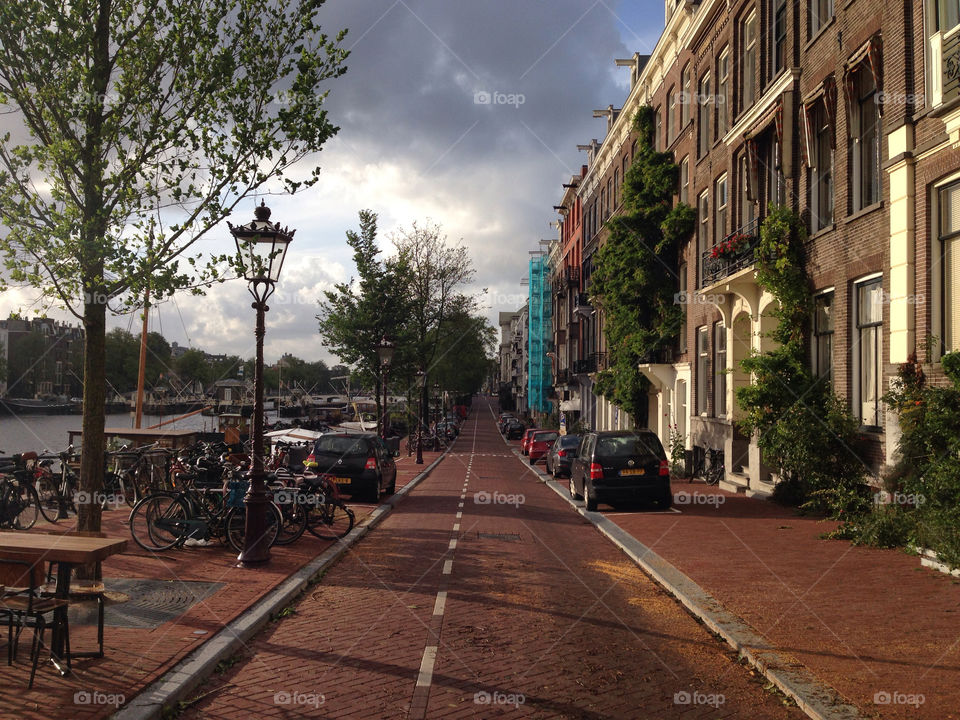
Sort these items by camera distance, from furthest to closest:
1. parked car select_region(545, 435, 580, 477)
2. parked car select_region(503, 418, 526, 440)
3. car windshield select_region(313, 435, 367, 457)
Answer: parked car select_region(503, 418, 526, 440), parked car select_region(545, 435, 580, 477), car windshield select_region(313, 435, 367, 457)

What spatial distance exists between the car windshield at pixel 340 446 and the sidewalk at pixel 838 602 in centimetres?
690

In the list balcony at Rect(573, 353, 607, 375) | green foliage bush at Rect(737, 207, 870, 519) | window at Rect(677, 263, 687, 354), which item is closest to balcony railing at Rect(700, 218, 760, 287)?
green foliage bush at Rect(737, 207, 870, 519)

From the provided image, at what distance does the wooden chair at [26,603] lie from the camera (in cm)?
556

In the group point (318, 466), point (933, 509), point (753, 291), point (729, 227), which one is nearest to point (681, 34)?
point (729, 227)

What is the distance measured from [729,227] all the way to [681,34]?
9.73 m

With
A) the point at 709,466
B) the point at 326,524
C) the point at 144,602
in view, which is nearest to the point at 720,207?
the point at 709,466

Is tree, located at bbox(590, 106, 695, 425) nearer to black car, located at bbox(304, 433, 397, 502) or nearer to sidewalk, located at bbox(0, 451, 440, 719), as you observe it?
black car, located at bbox(304, 433, 397, 502)

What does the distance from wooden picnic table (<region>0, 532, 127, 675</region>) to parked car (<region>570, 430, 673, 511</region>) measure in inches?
482

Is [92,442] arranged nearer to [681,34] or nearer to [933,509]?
[933,509]

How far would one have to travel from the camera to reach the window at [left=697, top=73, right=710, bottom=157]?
26.1 metres

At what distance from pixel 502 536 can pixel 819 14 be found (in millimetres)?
13151

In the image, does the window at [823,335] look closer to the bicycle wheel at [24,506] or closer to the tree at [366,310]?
the bicycle wheel at [24,506]

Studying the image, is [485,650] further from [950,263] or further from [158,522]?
[950,263]

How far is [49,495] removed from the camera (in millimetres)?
13594
